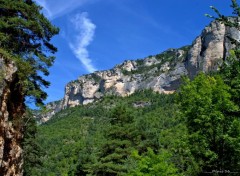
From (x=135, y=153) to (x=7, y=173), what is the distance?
20.1 ft

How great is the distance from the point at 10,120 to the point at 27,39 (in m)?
4.73

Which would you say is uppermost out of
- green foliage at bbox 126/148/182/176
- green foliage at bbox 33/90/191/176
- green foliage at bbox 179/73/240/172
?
green foliage at bbox 33/90/191/176

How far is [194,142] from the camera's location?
60.5ft

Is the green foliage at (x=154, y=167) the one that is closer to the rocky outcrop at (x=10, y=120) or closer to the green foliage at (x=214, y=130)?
the green foliage at (x=214, y=130)

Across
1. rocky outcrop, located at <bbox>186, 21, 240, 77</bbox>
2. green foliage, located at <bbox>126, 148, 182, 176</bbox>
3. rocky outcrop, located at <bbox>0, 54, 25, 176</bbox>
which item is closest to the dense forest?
green foliage, located at <bbox>126, 148, 182, 176</bbox>

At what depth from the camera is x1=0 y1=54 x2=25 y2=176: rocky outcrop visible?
15.9 m

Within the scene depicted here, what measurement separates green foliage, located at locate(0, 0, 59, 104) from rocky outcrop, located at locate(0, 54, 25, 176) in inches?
24.4

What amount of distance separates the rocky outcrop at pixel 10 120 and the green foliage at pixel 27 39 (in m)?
0.62

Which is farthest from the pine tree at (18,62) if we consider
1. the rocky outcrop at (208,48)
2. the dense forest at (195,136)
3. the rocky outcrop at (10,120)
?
the rocky outcrop at (208,48)

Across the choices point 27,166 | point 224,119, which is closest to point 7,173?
point 224,119

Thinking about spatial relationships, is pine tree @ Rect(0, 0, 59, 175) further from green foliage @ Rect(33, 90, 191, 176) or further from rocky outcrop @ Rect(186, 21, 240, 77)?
rocky outcrop @ Rect(186, 21, 240, 77)

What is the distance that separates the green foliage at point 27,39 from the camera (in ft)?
59.3

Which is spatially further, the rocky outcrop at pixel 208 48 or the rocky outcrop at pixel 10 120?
the rocky outcrop at pixel 208 48

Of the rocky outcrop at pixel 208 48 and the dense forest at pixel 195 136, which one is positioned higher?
the rocky outcrop at pixel 208 48
